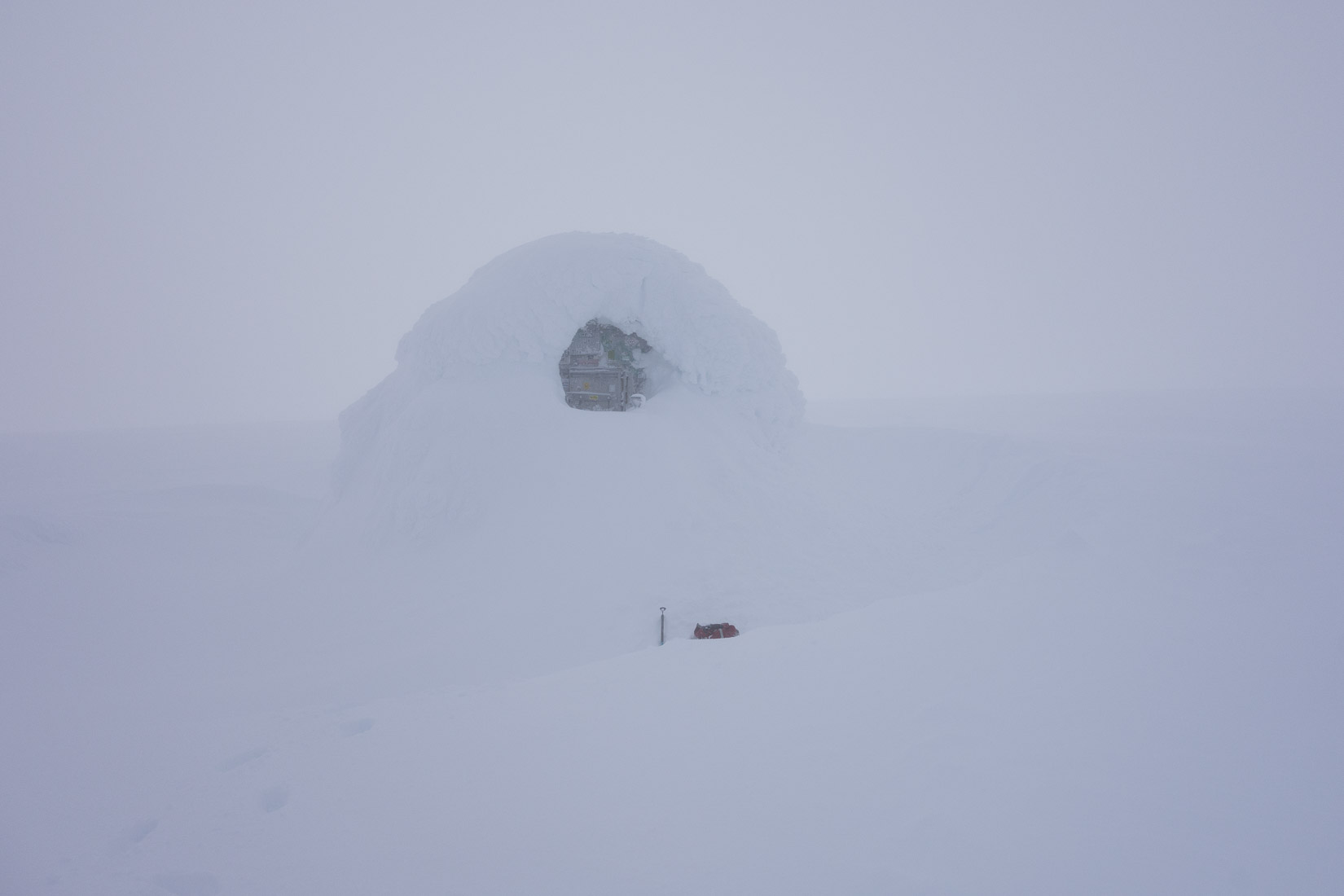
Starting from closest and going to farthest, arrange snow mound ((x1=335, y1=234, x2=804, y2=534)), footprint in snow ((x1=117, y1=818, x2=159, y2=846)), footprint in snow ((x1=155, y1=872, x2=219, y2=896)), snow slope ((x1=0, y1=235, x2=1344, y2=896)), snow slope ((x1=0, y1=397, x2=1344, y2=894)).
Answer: snow slope ((x1=0, y1=397, x2=1344, y2=894)) < snow slope ((x1=0, y1=235, x2=1344, y2=896)) < footprint in snow ((x1=155, y1=872, x2=219, y2=896)) < footprint in snow ((x1=117, y1=818, x2=159, y2=846)) < snow mound ((x1=335, y1=234, x2=804, y2=534))

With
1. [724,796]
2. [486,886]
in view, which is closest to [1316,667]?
[724,796]

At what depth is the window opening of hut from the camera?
50.8ft

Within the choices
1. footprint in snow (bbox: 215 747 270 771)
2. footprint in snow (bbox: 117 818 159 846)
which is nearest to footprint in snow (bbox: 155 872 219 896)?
footprint in snow (bbox: 117 818 159 846)

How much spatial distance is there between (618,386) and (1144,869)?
13691 mm

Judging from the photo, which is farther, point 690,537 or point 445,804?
point 690,537

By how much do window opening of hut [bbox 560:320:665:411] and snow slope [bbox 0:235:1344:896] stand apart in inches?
40.8

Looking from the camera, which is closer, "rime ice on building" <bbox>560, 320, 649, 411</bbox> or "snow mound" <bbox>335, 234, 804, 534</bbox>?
"snow mound" <bbox>335, 234, 804, 534</bbox>

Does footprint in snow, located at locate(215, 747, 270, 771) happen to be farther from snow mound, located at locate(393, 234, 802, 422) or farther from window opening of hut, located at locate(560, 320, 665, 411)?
window opening of hut, located at locate(560, 320, 665, 411)

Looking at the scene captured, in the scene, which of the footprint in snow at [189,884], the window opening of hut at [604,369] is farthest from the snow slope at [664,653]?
the window opening of hut at [604,369]

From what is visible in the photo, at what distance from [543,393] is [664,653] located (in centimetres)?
881

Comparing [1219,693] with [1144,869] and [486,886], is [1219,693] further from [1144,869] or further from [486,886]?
[486,886]

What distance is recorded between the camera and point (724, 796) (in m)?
3.86

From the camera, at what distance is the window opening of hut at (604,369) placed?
50.8 feet

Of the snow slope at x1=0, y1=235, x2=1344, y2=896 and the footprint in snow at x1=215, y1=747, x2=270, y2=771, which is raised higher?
the snow slope at x1=0, y1=235, x2=1344, y2=896
